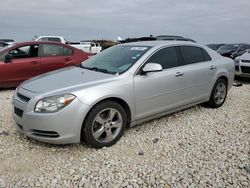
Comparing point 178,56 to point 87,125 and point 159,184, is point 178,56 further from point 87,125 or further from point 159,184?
point 159,184

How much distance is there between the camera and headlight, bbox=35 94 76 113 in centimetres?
336

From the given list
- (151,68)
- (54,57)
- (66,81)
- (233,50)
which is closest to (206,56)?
(151,68)

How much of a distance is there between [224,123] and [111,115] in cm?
226

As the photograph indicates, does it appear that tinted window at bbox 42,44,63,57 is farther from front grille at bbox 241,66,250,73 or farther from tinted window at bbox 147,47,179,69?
front grille at bbox 241,66,250,73

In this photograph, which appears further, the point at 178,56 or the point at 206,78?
the point at 206,78

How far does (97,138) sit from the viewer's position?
3.65 m

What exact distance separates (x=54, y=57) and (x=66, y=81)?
4.20 metres

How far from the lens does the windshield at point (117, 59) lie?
164 inches

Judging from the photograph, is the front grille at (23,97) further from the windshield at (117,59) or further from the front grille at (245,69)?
the front grille at (245,69)

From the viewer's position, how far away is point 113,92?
12.1 feet

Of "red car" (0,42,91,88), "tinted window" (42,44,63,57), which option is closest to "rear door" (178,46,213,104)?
"red car" (0,42,91,88)

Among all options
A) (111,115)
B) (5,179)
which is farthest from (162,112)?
(5,179)

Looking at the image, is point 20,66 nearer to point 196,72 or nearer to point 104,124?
point 104,124

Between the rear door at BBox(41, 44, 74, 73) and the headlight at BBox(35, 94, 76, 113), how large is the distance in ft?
14.3
